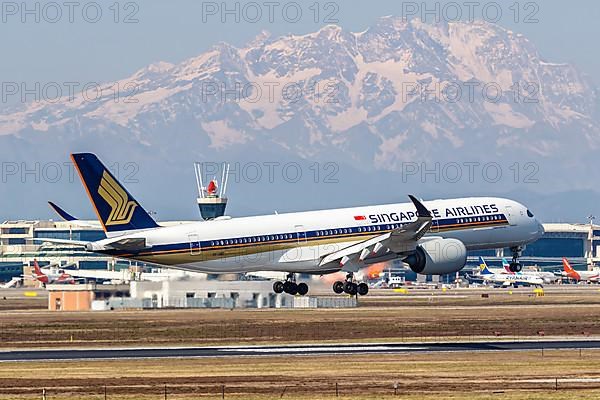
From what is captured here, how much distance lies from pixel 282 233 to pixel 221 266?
15.1 ft

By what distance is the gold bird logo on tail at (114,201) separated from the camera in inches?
3679

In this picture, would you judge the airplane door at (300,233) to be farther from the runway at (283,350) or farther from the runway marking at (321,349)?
the runway marking at (321,349)

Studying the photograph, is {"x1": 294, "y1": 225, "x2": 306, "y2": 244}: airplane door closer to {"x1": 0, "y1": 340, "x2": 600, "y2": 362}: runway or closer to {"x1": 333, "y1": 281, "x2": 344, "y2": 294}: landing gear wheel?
{"x1": 333, "y1": 281, "x2": 344, "y2": 294}: landing gear wheel

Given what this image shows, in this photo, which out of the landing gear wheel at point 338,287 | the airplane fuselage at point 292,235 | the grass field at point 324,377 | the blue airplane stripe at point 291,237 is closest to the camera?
the grass field at point 324,377

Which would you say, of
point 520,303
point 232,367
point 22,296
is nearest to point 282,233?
point 232,367

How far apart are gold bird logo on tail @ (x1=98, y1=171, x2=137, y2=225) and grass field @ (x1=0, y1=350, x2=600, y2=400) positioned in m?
22.3

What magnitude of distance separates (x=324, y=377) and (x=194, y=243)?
3163cm

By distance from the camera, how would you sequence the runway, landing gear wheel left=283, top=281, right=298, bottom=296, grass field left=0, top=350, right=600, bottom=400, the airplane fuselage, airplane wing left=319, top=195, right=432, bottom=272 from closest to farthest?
grass field left=0, top=350, right=600, bottom=400
the runway
the airplane fuselage
airplane wing left=319, top=195, right=432, bottom=272
landing gear wheel left=283, top=281, right=298, bottom=296

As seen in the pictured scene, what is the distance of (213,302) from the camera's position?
116 m

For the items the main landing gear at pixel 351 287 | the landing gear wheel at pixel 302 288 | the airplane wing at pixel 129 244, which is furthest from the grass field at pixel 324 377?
the landing gear wheel at pixel 302 288

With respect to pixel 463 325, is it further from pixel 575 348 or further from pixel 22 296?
pixel 22 296

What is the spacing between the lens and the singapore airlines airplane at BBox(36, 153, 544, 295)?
93062 millimetres

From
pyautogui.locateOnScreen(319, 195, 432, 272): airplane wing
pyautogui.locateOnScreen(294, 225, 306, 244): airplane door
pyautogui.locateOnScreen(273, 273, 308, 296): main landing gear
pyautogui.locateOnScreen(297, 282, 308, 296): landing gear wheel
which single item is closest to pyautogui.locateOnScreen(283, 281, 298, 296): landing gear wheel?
pyautogui.locateOnScreen(273, 273, 308, 296): main landing gear

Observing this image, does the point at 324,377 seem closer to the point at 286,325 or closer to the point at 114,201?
the point at 286,325
